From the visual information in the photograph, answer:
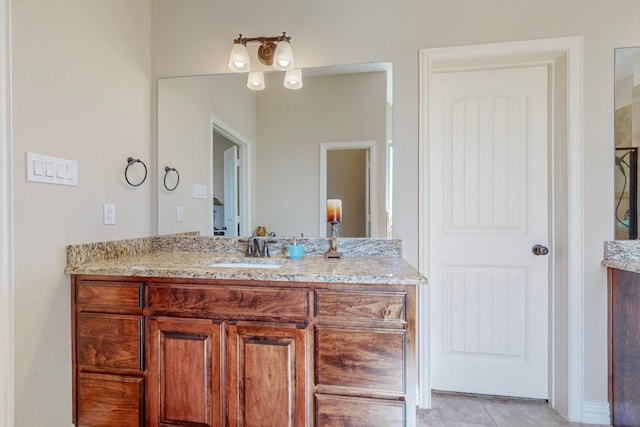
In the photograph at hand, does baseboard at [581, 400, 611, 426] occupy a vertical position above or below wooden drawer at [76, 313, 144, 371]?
below

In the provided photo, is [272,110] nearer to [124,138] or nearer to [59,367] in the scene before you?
[124,138]

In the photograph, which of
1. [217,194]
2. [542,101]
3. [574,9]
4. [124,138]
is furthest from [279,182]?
[574,9]

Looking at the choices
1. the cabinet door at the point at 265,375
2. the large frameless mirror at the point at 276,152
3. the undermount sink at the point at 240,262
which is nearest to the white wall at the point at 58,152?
the large frameless mirror at the point at 276,152

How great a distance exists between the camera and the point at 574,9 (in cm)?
171

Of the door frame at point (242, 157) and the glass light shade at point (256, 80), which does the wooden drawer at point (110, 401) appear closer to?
the door frame at point (242, 157)

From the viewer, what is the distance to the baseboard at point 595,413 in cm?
169

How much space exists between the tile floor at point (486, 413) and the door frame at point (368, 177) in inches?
42.6

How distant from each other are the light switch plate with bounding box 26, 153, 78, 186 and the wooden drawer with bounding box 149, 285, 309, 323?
0.64 meters

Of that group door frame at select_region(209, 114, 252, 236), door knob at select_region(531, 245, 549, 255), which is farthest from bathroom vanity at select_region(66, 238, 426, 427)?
door knob at select_region(531, 245, 549, 255)

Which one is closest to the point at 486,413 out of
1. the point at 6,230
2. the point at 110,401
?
the point at 110,401

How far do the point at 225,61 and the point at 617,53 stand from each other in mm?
2198

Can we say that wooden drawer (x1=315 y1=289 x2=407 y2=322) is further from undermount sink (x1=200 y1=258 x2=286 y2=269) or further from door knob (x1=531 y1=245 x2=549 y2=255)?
door knob (x1=531 y1=245 x2=549 y2=255)

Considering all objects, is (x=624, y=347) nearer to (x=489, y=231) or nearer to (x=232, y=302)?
(x=489, y=231)

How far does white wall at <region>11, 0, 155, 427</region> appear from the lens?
130cm
